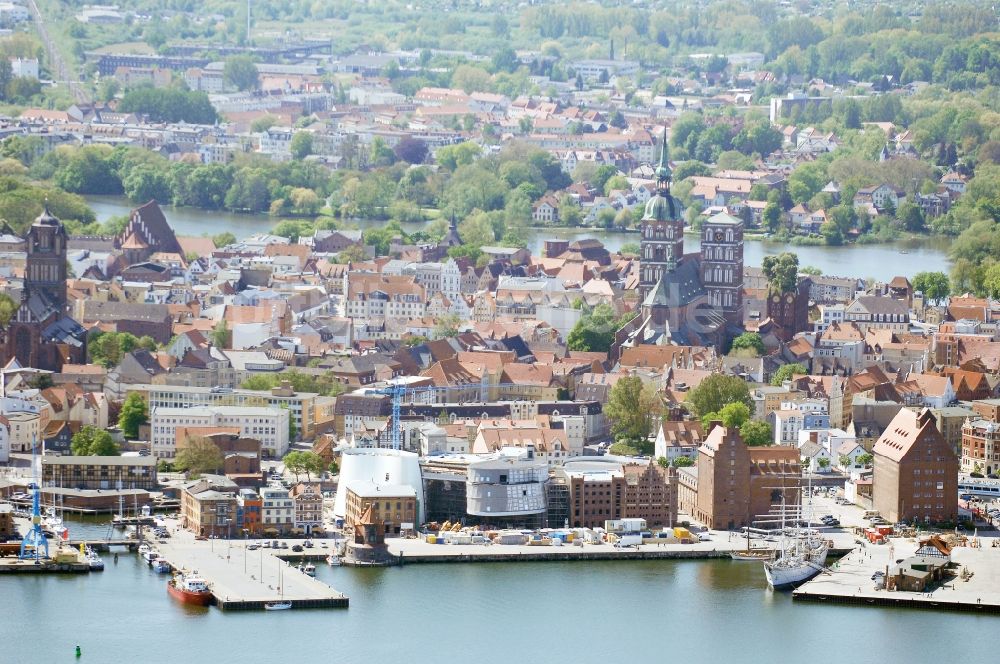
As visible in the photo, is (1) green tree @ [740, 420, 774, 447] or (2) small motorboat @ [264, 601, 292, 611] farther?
(1) green tree @ [740, 420, 774, 447]

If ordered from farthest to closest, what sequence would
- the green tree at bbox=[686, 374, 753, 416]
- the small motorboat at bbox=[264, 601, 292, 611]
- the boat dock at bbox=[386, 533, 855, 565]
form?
the green tree at bbox=[686, 374, 753, 416] < the boat dock at bbox=[386, 533, 855, 565] < the small motorboat at bbox=[264, 601, 292, 611]

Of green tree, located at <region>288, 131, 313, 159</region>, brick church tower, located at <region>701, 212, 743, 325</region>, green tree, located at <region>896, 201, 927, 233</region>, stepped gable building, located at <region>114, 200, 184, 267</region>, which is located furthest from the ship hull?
green tree, located at <region>288, 131, 313, 159</region>

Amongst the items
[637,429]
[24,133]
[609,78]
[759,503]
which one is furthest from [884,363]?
[609,78]

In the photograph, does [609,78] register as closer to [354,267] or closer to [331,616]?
[354,267]

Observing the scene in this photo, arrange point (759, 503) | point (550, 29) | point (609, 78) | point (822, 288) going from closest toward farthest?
1. point (759, 503)
2. point (822, 288)
3. point (609, 78)
4. point (550, 29)

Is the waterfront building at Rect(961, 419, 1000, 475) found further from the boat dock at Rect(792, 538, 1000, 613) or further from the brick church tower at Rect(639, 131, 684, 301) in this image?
the brick church tower at Rect(639, 131, 684, 301)

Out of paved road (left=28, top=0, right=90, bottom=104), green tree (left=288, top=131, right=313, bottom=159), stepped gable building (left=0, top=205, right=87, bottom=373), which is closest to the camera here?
stepped gable building (left=0, top=205, right=87, bottom=373)

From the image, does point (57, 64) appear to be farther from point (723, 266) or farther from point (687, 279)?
point (687, 279)

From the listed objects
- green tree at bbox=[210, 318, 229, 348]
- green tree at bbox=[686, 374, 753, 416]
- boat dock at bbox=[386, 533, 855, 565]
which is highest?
green tree at bbox=[210, 318, 229, 348]
